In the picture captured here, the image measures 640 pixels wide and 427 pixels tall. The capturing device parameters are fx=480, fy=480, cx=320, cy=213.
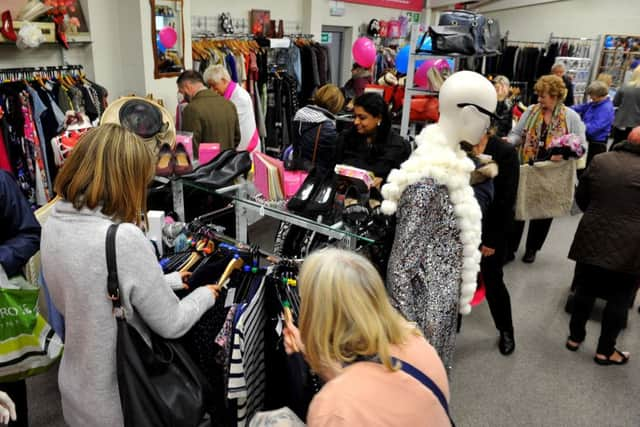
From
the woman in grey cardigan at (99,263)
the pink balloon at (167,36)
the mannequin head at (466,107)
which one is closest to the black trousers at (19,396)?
the woman in grey cardigan at (99,263)

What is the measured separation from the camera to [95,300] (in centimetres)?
138

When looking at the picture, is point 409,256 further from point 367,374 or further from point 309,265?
point 367,374

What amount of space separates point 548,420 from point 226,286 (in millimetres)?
2018

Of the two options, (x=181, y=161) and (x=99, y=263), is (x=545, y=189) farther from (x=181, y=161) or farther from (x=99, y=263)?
(x=99, y=263)

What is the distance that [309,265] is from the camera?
123cm

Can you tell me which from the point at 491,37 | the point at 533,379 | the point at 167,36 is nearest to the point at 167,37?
the point at 167,36

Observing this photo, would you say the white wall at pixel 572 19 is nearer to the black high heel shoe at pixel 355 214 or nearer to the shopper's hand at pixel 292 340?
the black high heel shoe at pixel 355 214

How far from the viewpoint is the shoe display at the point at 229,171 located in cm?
232

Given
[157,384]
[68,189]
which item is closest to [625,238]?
[157,384]

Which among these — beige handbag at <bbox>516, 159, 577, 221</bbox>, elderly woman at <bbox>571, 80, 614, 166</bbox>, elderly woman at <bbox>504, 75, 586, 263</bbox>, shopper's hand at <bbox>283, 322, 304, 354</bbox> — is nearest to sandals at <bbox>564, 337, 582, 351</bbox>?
beige handbag at <bbox>516, 159, 577, 221</bbox>

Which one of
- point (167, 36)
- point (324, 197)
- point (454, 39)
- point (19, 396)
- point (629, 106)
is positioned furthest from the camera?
point (629, 106)

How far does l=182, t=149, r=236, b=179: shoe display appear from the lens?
2.36 meters

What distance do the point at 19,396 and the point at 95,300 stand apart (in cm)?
98

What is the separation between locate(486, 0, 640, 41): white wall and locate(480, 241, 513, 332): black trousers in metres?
11.3
